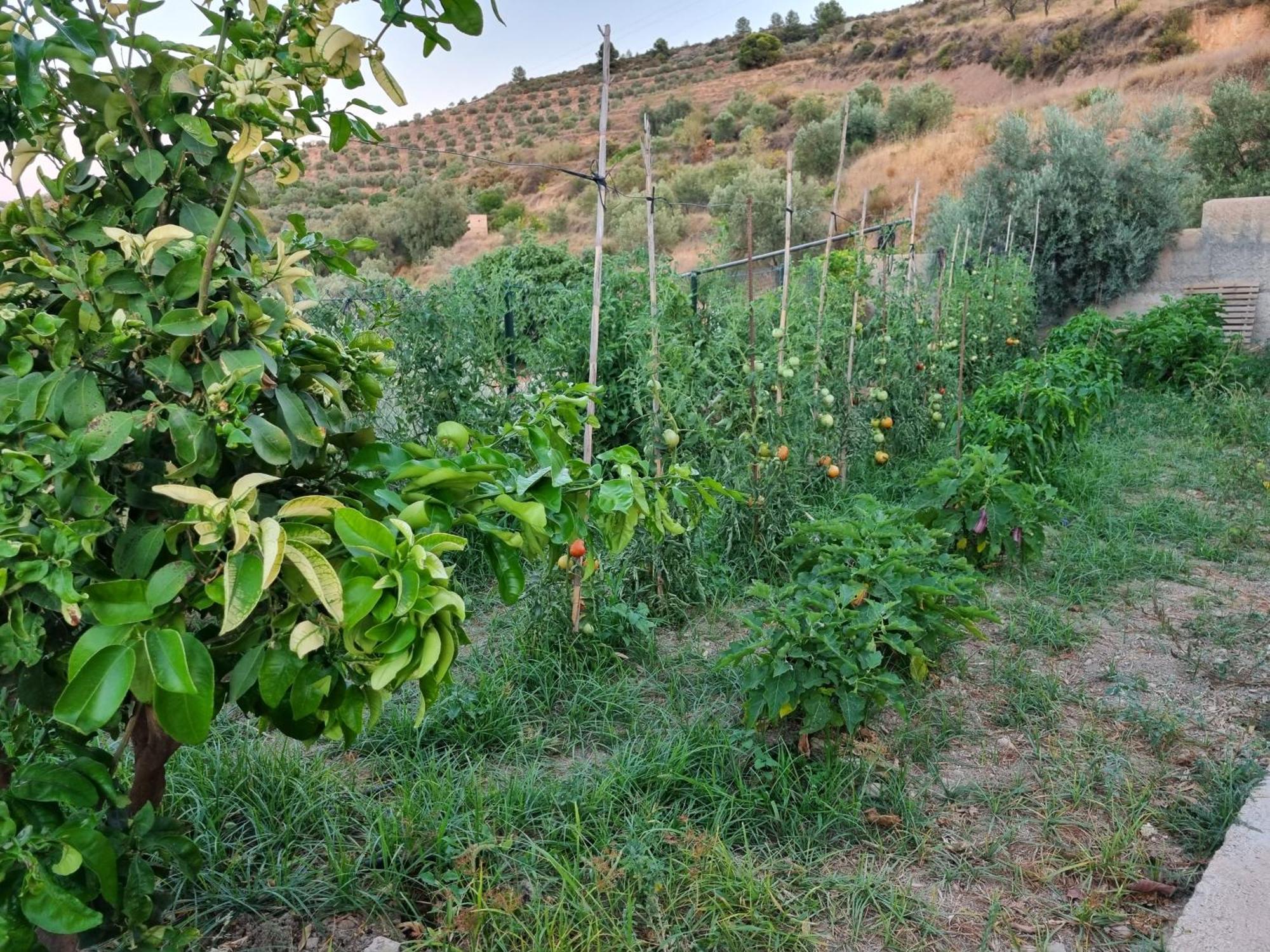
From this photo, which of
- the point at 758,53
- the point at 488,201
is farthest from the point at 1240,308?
the point at 758,53

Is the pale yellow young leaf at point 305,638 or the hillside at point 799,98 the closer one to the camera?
the pale yellow young leaf at point 305,638

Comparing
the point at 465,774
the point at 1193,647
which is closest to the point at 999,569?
the point at 1193,647

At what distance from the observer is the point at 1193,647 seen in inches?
132

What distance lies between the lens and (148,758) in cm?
140

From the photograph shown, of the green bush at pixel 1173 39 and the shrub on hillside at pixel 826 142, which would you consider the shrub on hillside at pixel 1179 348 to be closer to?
the shrub on hillside at pixel 826 142

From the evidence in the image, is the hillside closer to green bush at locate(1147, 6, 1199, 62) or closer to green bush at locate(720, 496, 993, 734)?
green bush at locate(1147, 6, 1199, 62)

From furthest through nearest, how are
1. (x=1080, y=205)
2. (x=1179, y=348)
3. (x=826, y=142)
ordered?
1. (x=826, y=142)
2. (x=1080, y=205)
3. (x=1179, y=348)

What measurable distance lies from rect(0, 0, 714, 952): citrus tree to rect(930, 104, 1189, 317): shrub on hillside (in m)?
9.88

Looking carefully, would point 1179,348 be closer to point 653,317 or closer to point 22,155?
point 653,317

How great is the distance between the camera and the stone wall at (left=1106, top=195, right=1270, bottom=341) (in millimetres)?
8953

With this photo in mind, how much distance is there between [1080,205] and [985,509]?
26.9 ft

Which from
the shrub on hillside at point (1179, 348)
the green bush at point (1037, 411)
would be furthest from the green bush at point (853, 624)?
the shrub on hillside at point (1179, 348)

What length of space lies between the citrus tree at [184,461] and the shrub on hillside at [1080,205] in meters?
9.88

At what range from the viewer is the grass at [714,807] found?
1994 millimetres
